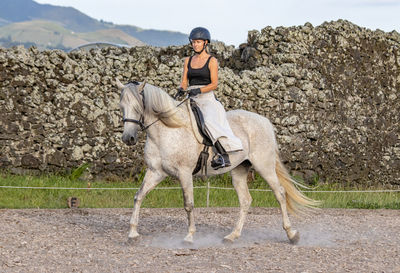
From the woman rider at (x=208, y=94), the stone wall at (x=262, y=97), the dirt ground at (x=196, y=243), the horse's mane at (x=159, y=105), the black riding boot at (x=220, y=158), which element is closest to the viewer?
the dirt ground at (x=196, y=243)

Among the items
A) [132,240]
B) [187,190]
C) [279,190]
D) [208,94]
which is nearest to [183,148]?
[187,190]

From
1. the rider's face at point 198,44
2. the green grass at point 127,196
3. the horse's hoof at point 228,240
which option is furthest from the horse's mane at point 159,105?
the green grass at point 127,196

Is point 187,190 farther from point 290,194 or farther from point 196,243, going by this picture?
point 290,194

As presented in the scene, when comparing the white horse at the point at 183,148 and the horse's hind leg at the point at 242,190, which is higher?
the white horse at the point at 183,148

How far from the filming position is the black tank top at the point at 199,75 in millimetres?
8289

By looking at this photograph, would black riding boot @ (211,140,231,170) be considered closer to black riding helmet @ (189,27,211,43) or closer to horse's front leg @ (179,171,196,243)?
horse's front leg @ (179,171,196,243)

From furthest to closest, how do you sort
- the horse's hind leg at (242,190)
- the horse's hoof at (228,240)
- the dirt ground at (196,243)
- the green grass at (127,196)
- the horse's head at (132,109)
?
the green grass at (127,196) < the horse's hind leg at (242,190) < the horse's hoof at (228,240) < the horse's head at (132,109) < the dirt ground at (196,243)

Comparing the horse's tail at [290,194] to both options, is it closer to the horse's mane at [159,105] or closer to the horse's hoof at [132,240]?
the horse's mane at [159,105]

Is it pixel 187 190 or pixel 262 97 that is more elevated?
pixel 262 97

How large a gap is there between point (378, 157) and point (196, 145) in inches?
357

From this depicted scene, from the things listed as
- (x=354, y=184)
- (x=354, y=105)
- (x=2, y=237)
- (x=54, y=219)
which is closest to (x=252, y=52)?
(x=354, y=105)

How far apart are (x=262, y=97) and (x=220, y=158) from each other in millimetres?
6892

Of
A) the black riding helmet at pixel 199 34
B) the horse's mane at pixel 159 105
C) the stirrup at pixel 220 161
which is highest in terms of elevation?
the black riding helmet at pixel 199 34

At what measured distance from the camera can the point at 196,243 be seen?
28.0ft
